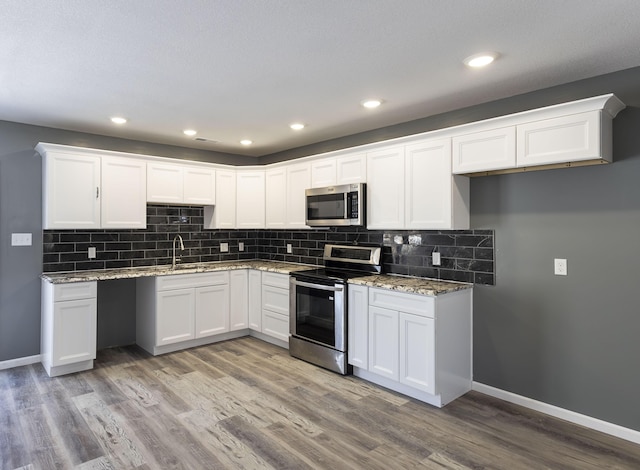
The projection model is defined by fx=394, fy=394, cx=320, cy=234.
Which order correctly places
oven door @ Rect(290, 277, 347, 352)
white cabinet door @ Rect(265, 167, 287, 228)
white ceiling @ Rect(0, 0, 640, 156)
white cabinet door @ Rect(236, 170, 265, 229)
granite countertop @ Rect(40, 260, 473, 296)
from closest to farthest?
1. white ceiling @ Rect(0, 0, 640, 156)
2. granite countertop @ Rect(40, 260, 473, 296)
3. oven door @ Rect(290, 277, 347, 352)
4. white cabinet door @ Rect(265, 167, 287, 228)
5. white cabinet door @ Rect(236, 170, 265, 229)

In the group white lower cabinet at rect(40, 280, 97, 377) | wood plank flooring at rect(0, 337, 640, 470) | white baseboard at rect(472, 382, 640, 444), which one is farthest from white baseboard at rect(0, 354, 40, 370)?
white baseboard at rect(472, 382, 640, 444)

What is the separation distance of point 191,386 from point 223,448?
3.52 ft

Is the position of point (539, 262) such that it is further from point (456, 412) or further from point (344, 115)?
point (344, 115)

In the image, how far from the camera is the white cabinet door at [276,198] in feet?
15.7

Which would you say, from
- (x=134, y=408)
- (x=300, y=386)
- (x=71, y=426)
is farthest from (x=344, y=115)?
(x=71, y=426)

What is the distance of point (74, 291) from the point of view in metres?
3.67

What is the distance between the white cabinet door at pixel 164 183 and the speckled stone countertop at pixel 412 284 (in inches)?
92.7

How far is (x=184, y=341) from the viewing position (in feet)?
14.4

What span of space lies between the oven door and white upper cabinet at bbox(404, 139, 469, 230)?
94cm

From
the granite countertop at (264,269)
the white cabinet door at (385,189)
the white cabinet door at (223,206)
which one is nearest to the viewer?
the granite countertop at (264,269)

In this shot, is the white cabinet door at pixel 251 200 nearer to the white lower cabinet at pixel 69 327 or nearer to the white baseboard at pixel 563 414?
the white lower cabinet at pixel 69 327

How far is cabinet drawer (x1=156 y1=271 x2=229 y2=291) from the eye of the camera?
4172mm

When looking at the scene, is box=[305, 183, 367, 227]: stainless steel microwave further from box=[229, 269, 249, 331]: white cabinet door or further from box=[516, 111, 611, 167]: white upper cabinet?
box=[516, 111, 611, 167]: white upper cabinet

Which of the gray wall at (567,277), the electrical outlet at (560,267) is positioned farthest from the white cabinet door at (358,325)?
the electrical outlet at (560,267)
